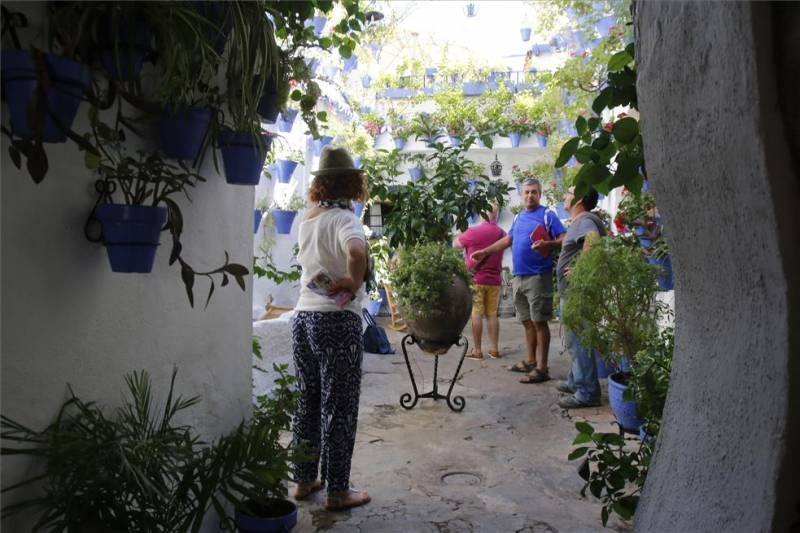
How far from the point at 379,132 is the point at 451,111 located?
1454 millimetres

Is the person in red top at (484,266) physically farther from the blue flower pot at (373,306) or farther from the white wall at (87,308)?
the white wall at (87,308)

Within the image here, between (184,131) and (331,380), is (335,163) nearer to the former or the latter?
(331,380)

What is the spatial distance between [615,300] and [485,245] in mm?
2418

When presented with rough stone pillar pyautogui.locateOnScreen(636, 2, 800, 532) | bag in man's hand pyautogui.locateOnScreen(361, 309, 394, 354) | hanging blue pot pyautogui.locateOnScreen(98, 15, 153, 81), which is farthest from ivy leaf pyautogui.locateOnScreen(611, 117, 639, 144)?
bag in man's hand pyautogui.locateOnScreen(361, 309, 394, 354)

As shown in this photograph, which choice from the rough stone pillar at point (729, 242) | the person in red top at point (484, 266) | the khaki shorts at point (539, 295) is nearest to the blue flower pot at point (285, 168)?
the person in red top at point (484, 266)

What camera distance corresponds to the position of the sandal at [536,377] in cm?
591

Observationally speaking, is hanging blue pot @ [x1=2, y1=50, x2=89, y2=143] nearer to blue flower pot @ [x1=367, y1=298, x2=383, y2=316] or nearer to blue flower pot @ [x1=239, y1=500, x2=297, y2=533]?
blue flower pot @ [x1=239, y1=500, x2=297, y2=533]

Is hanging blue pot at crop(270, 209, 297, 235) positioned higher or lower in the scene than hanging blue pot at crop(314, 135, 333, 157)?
lower

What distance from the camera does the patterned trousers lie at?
3.09 meters

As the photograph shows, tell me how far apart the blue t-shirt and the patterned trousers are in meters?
2.96

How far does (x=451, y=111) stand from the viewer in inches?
391

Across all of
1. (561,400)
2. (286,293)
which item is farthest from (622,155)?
(286,293)

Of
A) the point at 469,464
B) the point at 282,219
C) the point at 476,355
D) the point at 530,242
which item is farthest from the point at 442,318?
the point at 476,355

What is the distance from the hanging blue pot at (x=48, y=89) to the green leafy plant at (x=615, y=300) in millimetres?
3334
